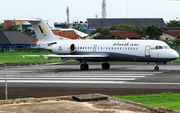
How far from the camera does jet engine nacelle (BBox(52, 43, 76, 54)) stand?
33094 millimetres

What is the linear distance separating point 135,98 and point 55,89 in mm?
5425

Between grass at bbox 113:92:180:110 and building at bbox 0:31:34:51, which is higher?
building at bbox 0:31:34:51

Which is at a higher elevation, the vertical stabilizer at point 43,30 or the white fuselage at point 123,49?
the vertical stabilizer at point 43,30

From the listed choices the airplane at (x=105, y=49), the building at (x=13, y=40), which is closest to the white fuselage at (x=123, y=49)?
the airplane at (x=105, y=49)

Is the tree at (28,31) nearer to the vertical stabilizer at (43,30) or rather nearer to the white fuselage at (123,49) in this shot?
the vertical stabilizer at (43,30)

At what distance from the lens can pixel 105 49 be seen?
31.3 m

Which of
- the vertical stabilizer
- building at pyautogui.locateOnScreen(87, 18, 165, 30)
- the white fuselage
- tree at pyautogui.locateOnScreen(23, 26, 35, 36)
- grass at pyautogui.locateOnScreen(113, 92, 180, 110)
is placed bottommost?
grass at pyautogui.locateOnScreen(113, 92, 180, 110)

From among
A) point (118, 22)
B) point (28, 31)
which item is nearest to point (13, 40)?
point (28, 31)

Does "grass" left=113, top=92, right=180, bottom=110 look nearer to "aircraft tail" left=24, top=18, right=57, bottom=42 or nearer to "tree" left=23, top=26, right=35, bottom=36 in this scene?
"aircraft tail" left=24, top=18, right=57, bottom=42

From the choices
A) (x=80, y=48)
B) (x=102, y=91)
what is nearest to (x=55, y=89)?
(x=102, y=91)

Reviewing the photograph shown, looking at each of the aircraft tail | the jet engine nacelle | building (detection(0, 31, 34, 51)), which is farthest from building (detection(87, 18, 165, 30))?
the jet engine nacelle

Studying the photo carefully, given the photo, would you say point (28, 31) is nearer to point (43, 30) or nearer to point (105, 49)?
point (43, 30)

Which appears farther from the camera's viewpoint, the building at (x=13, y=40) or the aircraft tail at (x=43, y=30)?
the building at (x=13, y=40)

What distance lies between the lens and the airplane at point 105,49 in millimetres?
28828
